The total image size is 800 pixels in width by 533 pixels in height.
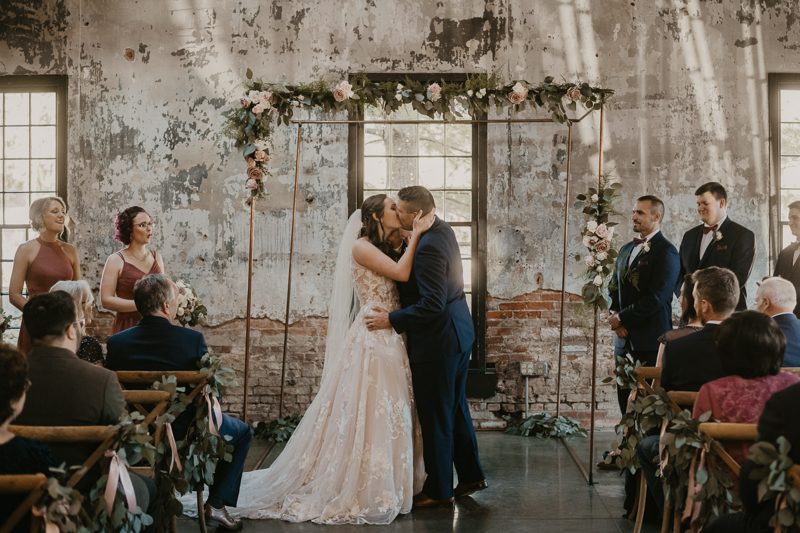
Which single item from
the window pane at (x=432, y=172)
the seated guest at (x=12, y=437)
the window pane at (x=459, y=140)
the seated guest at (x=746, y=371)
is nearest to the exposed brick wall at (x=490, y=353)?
the window pane at (x=432, y=172)

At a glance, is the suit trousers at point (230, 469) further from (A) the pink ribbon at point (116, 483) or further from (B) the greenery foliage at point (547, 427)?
(B) the greenery foliage at point (547, 427)

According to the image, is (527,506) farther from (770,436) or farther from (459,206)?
(459,206)

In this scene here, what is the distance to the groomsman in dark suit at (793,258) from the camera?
521cm

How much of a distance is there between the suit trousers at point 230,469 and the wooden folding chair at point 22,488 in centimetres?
164

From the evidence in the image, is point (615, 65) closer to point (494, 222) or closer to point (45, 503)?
point (494, 222)

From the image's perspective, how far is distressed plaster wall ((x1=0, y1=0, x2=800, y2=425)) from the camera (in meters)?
6.23

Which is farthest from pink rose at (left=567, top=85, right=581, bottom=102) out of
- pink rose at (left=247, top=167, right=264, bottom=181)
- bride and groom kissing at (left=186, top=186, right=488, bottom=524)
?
pink rose at (left=247, top=167, right=264, bottom=181)

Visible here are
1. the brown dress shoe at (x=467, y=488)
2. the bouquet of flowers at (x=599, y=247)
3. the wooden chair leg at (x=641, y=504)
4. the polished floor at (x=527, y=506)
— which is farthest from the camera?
the bouquet of flowers at (x=599, y=247)

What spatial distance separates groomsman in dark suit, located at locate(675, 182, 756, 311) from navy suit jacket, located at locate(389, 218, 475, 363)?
2162 millimetres

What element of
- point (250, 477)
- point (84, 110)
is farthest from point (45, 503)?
point (84, 110)

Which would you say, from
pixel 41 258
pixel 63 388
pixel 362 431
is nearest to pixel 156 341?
pixel 63 388

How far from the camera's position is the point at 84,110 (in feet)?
20.4

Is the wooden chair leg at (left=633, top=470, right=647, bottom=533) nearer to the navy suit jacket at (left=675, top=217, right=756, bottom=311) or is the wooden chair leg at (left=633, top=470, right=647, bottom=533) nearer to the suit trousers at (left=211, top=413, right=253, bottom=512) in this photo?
the suit trousers at (left=211, top=413, right=253, bottom=512)

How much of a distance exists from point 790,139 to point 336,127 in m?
4.21
